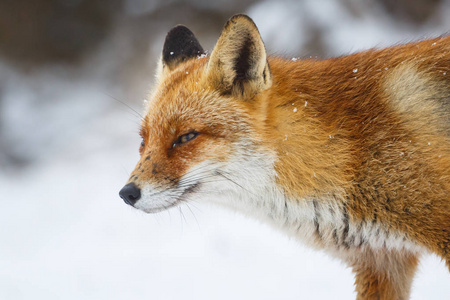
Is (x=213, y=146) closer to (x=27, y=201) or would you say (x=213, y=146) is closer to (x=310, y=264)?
(x=310, y=264)

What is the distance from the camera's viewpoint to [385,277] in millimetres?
2744

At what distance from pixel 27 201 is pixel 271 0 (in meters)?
4.94

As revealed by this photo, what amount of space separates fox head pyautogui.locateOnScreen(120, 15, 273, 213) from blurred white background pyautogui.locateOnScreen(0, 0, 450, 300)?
1544mm

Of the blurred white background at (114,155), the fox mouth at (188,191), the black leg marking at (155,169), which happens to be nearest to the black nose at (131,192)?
the black leg marking at (155,169)

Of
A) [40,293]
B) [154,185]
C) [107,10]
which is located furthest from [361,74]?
[107,10]

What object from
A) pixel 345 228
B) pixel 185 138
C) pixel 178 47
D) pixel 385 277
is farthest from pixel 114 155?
pixel 345 228

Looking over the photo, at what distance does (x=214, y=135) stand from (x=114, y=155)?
5111 mm

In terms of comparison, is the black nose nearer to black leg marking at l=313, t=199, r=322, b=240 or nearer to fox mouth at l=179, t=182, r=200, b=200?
fox mouth at l=179, t=182, r=200, b=200

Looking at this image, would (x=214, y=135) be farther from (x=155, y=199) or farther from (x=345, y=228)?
(x=345, y=228)

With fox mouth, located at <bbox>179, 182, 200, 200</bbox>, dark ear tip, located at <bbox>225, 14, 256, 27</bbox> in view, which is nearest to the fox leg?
fox mouth, located at <bbox>179, 182, 200, 200</bbox>

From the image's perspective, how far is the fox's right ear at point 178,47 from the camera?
3.13m

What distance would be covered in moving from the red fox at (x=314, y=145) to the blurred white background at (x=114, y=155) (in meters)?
1.45

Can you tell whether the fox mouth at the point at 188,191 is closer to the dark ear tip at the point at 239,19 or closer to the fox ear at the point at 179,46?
the dark ear tip at the point at 239,19

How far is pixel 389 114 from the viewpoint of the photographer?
2312 millimetres
